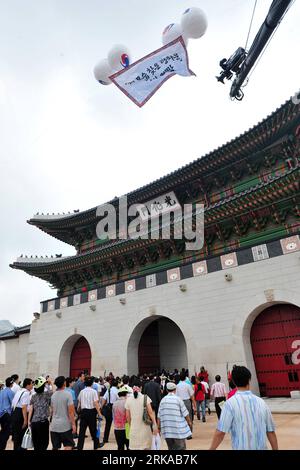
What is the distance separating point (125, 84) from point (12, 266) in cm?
1624

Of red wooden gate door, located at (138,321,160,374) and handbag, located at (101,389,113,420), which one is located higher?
red wooden gate door, located at (138,321,160,374)

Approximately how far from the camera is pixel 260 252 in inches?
502

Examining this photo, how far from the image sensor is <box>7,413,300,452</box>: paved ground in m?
5.95

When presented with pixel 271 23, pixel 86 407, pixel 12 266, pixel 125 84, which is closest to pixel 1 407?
pixel 86 407

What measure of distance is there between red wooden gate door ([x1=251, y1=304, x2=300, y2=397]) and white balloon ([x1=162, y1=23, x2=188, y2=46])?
10108 mm

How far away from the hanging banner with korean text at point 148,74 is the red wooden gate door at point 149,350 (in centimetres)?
1255

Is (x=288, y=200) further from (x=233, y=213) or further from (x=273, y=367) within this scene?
(x=273, y=367)

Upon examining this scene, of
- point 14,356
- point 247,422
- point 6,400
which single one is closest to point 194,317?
point 6,400

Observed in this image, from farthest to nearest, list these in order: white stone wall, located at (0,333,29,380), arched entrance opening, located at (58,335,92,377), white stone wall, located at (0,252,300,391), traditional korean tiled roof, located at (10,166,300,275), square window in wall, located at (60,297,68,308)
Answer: white stone wall, located at (0,333,29,380)
square window in wall, located at (60,297,68,308)
arched entrance opening, located at (58,335,92,377)
white stone wall, located at (0,252,300,391)
traditional korean tiled roof, located at (10,166,300,275)

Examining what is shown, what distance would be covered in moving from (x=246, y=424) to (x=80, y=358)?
56.6 feet

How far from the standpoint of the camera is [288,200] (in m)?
12.6

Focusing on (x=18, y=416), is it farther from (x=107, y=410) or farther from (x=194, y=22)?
(x=194, y=22)

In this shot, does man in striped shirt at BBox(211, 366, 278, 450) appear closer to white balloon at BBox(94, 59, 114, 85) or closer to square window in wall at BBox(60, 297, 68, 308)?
white balloon at BBox(94, 59, 114, 85)

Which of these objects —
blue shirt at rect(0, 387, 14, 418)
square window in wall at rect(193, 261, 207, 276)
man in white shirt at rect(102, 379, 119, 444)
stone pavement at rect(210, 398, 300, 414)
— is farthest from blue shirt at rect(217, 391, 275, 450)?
square window in wall at rect(193, 261, 207, 276)
